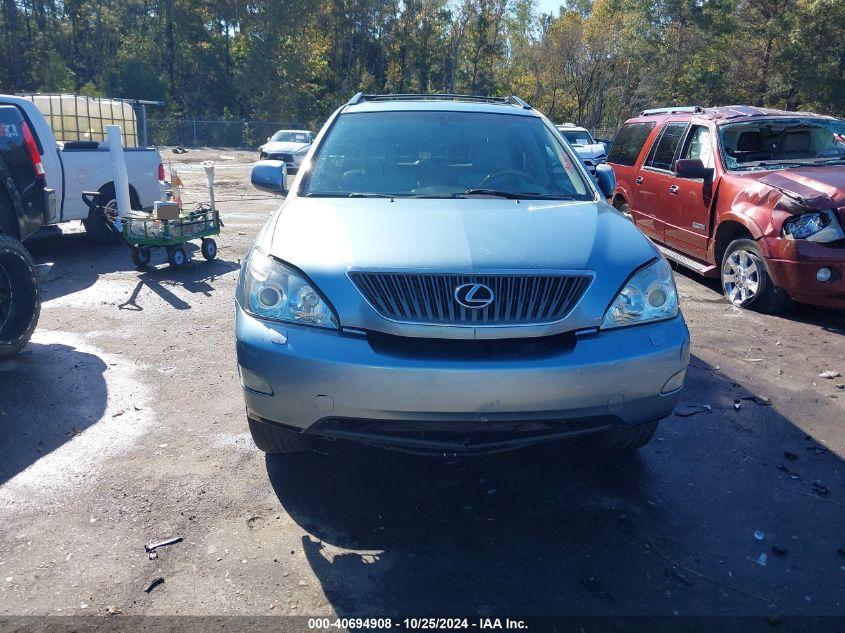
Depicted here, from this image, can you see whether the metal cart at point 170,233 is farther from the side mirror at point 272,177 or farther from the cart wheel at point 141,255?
the side mirror at point 272,177

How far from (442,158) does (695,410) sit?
2219 millimetres

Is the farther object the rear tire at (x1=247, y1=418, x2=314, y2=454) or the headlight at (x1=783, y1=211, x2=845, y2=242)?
the headlight at (x1=783, y1=211, x2=845, y2=242)

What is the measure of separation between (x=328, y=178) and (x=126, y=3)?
65026mm

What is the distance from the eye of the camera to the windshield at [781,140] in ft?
24.2

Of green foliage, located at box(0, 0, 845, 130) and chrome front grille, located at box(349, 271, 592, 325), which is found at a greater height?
green foliage, located at box(0, 0, 845, 130)

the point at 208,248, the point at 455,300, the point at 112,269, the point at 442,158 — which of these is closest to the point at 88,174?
the point at 112,269

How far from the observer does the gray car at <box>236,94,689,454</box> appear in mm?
2805

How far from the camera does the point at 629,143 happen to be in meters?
9.38

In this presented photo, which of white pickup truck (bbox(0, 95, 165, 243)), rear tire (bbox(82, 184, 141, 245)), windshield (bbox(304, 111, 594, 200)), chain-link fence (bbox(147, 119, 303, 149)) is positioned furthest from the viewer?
chain-link fence (bbox(147, 119, 303, 149))

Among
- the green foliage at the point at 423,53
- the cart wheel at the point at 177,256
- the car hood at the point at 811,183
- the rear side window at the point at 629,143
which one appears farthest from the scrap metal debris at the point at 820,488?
the green foliage at the point at 423,53

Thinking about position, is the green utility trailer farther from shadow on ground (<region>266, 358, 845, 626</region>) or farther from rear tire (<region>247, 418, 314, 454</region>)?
rear tire (<region>247, 418, 314, 454</region>)

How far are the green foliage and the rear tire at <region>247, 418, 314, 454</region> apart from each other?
39004mm

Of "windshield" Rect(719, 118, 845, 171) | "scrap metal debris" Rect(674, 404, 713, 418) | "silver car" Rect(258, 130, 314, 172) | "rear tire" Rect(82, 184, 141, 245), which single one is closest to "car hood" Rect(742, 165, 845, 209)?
"windshield" Rect(719, 118, 845, 171)

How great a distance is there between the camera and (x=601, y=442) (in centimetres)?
362
